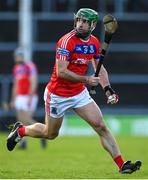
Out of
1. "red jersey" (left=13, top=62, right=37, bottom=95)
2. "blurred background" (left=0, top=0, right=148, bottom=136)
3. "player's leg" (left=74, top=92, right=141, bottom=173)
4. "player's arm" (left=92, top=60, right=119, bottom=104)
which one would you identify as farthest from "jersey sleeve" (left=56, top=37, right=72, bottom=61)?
"blurred background" (left=0, top=0, right=148, bottom=136)

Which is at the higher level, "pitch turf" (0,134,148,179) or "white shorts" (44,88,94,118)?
"white shorts" (44,88,94,118)

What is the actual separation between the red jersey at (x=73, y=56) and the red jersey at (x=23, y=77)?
7759 millimetres

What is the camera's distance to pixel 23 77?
21.4 metres

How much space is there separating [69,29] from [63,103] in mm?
15511

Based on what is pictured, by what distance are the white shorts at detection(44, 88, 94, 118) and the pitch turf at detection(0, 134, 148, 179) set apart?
93cm

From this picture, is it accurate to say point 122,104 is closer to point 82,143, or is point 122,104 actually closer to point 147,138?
point 147,138

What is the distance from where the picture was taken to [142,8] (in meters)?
29.3

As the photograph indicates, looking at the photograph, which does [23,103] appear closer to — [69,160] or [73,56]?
[69,160]

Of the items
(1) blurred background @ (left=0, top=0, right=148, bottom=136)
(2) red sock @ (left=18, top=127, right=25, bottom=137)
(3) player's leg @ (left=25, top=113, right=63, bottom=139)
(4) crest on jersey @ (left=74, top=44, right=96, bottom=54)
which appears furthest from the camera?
(1) blurred background @ (left=0, top=0, right=148, bottom=136)

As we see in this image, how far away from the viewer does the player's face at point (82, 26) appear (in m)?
12.8

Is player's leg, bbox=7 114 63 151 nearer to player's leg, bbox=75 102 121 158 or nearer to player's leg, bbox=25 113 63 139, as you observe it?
player's leg, bbox=25 113 63 139

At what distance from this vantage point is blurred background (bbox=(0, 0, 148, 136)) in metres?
28.6

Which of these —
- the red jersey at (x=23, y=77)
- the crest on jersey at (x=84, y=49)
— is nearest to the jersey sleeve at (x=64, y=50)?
the crest on jersey at (x=84, y=49)

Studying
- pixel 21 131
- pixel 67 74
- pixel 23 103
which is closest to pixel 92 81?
pixel 67 74
